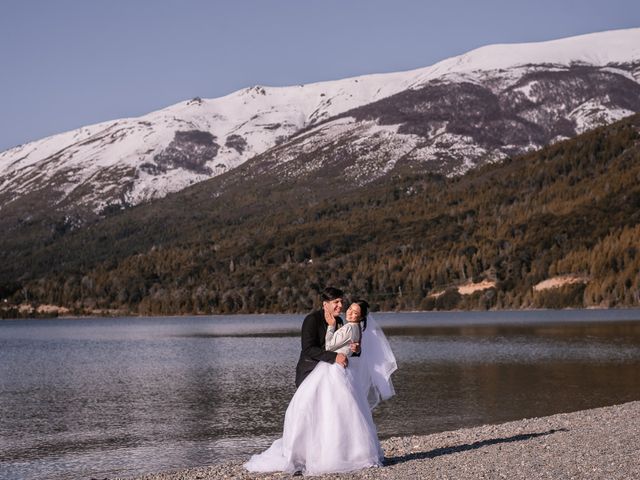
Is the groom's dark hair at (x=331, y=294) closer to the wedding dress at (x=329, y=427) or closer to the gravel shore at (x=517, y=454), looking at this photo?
the wedding dress at (x=329, y=427)

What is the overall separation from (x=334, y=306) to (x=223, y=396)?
3377cm

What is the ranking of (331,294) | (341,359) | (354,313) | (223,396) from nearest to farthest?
(341,359) → (331,294) → (354,313) → (223,396)

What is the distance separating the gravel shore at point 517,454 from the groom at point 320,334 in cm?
247

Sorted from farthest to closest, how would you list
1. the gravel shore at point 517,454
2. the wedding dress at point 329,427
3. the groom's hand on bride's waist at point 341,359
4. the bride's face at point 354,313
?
the bride's face at point 354,313 → the groom's hand on bride's waist at point 341,359 → the wedding dress at point 329,427 → the gravel shore at point 517,454

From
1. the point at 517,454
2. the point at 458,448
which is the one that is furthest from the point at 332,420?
the point at 458,448

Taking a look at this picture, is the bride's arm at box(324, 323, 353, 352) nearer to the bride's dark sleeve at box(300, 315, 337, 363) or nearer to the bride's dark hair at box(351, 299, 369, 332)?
the bride's dark sleeve at box(300, 315, 337, 363)

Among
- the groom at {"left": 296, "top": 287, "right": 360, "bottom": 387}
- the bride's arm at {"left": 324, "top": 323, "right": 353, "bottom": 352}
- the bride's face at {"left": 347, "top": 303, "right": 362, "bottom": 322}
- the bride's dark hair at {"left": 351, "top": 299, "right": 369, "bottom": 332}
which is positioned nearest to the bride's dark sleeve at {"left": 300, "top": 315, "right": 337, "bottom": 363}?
the groom at {"left": 296, "top": 287, "right": 360, "bottom": 387}

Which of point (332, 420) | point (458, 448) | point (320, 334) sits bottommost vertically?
point (458, 448)

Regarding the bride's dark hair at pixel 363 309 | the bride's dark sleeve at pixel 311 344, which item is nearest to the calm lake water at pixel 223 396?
the bride's dark sleeve at pixel 311 344

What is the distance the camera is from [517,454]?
25359 mm

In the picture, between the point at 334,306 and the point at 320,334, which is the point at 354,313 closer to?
the point at 334,306

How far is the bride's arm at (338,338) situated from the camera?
2359cm

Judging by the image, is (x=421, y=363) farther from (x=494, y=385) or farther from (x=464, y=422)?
(x=464, y=422)

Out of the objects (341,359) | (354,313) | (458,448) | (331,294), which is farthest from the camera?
(458,448)
